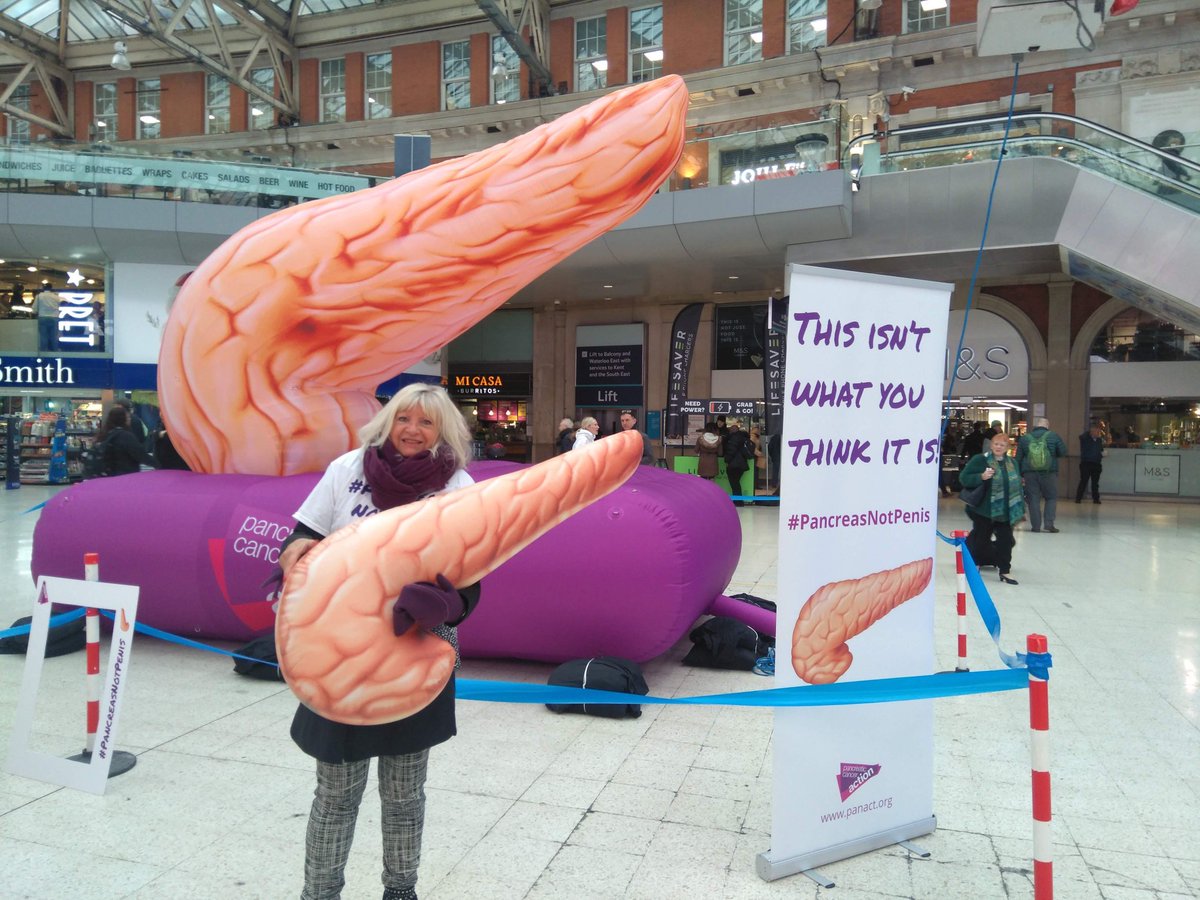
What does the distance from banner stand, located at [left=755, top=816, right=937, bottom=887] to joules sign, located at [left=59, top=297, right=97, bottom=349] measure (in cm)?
1896

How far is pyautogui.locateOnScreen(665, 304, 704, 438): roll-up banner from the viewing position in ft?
69.4

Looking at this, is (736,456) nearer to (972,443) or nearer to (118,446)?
(972,443)

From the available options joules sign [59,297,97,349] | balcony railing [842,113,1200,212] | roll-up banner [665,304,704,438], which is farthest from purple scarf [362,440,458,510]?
joules sign [59,297,97,349]

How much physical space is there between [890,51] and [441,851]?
67.2ft

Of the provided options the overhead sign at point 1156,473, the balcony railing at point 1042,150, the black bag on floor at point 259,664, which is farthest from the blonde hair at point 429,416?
the overhead sign at point 1156,473

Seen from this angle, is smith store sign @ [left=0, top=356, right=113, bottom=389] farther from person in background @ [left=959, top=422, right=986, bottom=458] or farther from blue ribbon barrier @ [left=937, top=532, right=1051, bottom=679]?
person in background @ [left=959, top=422, right=986, bottom=458]

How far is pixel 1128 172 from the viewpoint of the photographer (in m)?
12.2

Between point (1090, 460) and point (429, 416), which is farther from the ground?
point (429, 416)

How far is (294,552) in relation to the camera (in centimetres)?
228

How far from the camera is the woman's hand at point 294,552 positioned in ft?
7.44

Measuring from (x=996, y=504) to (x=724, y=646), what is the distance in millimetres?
4599

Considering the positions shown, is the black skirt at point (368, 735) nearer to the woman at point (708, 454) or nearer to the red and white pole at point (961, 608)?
the red and white pole at point (961, 608)

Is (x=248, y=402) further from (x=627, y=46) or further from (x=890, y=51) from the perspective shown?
(x=627, y=46)

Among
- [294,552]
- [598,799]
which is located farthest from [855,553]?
[294,552]
